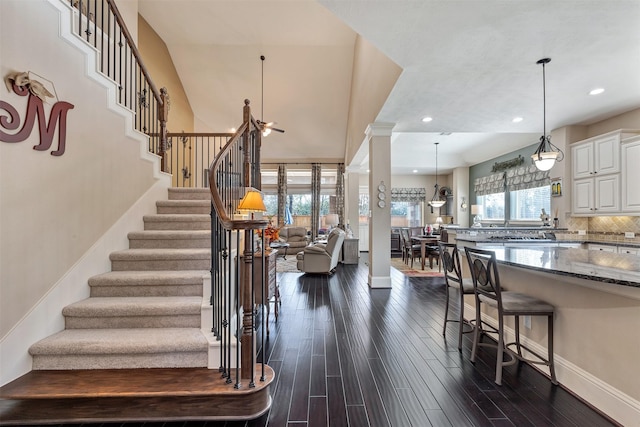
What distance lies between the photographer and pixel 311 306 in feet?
13.4

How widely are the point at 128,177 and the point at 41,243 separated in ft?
4.08

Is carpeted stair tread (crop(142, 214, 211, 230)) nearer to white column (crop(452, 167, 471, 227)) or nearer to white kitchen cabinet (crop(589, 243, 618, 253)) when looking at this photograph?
white kitchen cabinet (crop(589, 243, 618, 253))

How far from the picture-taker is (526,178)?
690 cm

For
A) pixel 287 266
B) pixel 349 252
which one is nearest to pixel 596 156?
pixel 349 252

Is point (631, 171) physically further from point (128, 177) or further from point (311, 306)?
point (128, 177)

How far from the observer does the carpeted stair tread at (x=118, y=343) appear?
6.70 ft

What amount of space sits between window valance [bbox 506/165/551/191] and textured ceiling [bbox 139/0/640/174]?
2.32ft

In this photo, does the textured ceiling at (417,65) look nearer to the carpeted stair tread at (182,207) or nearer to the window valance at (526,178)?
the window valance at (526,178)

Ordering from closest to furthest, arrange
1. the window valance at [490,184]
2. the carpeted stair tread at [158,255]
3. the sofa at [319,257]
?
the carpeted stair tread at [158,255], the sofa at [319,257], the window valance at [490,184]

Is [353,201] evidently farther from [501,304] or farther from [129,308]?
[129,308]

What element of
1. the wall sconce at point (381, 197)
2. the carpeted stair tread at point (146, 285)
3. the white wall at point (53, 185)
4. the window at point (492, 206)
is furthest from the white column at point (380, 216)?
the window at point (492, 206)

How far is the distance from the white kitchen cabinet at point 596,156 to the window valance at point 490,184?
287 centimetres

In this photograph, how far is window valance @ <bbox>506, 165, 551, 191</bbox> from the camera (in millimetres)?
6404

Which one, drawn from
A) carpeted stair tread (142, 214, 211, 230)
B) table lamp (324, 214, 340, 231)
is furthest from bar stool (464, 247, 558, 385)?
table lamp (324, 214, 340, 231)
